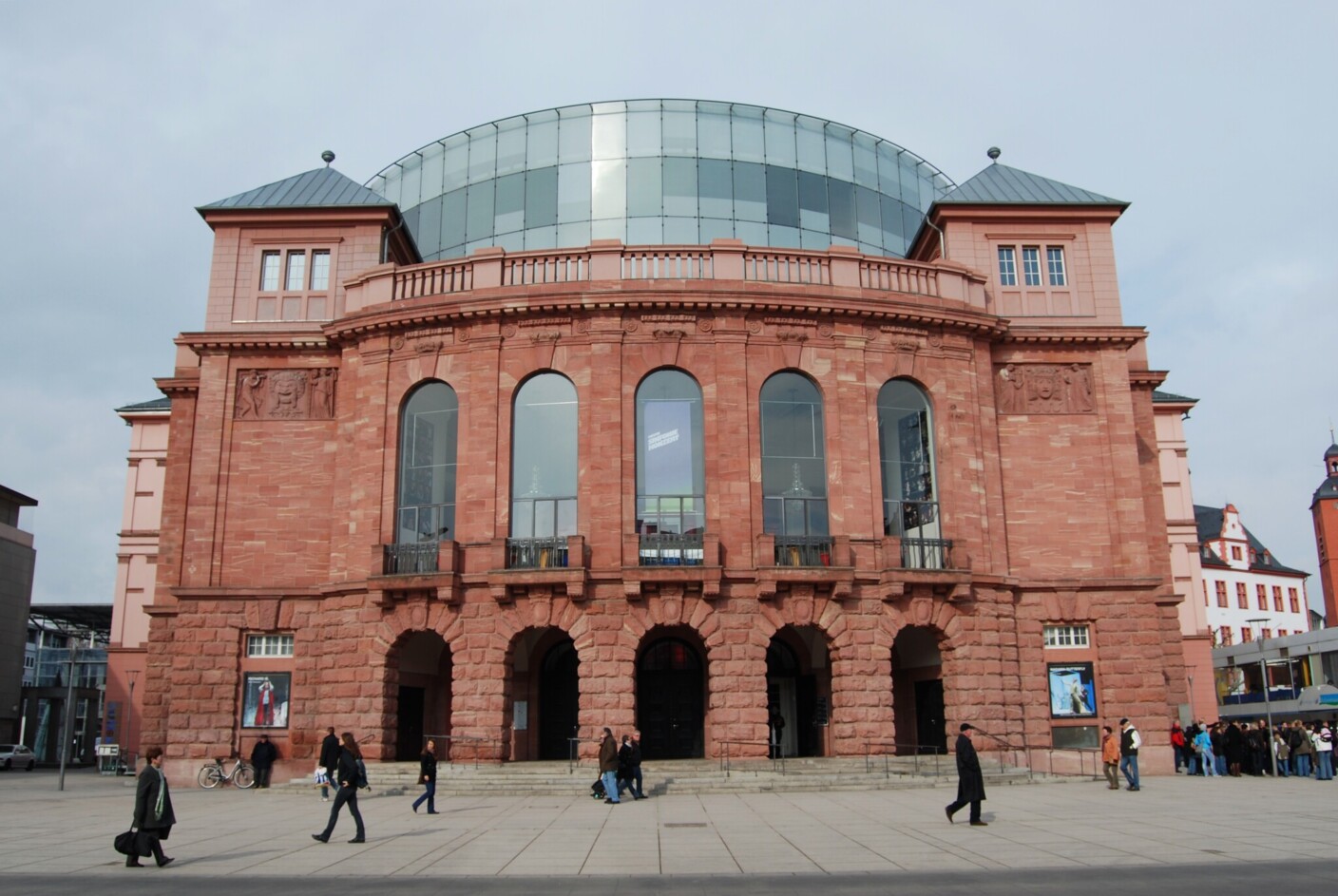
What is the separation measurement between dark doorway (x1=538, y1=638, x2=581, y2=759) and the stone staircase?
4.77 m

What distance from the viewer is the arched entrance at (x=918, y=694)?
32.7 m

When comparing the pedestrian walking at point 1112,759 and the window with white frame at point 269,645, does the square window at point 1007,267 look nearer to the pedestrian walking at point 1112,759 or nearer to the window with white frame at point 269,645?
the pedestrian walking at point 1112,759

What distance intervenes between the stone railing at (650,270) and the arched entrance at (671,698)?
11155 mm

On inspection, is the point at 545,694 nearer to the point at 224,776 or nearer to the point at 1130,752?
the point at 224,776

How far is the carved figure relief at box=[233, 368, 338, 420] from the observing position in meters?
34.1

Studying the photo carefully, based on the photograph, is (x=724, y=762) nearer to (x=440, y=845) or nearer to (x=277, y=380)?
(x=440, y=845)

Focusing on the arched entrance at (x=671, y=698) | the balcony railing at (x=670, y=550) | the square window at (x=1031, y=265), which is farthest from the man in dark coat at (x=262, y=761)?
the square window at (x=1031, y=265)

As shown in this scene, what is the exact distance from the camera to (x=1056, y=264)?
3631 centimetres

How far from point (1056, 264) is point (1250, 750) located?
15.9 meters

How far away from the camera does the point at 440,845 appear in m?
17.3

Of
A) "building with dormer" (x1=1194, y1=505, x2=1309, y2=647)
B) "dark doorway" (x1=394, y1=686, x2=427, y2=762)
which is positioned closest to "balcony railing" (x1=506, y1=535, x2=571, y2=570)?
"dark doorway" (x1=394, y1=686, x2=427, y2=762)

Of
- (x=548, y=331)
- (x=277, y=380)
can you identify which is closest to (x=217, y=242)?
(x=277, y=380)

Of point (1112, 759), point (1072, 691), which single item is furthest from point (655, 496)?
point (1072, 691)

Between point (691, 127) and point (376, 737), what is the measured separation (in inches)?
1031
